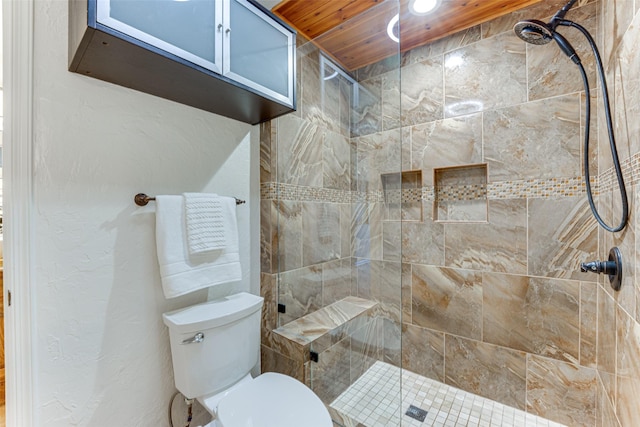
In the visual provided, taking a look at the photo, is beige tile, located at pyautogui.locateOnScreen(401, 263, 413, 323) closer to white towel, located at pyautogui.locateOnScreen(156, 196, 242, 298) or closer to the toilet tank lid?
the toilet tank lid

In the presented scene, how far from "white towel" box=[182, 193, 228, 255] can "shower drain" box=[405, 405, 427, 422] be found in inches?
56.6

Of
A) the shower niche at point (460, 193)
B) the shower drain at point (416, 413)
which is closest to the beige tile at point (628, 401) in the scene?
the shower drain at point (416, 413)

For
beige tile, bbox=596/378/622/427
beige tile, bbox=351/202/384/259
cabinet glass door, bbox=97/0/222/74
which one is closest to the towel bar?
cabinet glass door, bbox=97/0/222/74

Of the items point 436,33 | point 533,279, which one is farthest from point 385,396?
point 436,33

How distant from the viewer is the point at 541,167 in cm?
157

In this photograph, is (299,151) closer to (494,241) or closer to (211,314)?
(211,314)

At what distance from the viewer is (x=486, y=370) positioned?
1711mm

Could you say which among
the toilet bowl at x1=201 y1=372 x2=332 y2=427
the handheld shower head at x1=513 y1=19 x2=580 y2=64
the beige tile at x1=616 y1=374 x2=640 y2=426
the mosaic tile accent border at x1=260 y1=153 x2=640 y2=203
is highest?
the handheld shower head at x1=513 y1=19 x2=580 y2=64

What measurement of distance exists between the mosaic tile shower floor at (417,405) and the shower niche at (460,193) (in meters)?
1.09

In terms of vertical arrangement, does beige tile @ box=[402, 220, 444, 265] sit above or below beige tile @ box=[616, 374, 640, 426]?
above

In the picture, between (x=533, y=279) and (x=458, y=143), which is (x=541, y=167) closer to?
(x=458, y=143)

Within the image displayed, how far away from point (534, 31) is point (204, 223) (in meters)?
1.76

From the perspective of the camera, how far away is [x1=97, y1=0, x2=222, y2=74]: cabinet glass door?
86cm

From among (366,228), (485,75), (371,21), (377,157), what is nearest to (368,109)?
(377,157)
